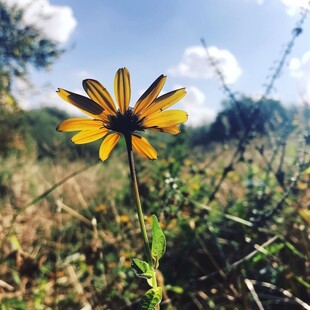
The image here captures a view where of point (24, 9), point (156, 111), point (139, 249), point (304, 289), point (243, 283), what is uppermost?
point (24, 9)

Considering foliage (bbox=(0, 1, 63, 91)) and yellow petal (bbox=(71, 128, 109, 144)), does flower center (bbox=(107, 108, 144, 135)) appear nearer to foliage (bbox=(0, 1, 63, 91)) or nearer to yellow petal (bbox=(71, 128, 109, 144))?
yellow petal (bbox=(71, 128, 109, 144))

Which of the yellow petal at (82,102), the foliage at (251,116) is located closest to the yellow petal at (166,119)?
the yellow petal at (82,102)

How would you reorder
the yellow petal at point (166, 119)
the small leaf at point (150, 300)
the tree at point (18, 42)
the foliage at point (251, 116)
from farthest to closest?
the tree at point (18, 42)
the foliage at point (251, 116)
the yellow petal at point (166, 119)
the small leaf at point (150, 300)

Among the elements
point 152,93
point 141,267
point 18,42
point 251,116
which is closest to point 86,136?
point 152,93

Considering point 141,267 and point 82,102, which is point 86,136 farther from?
point 141,267

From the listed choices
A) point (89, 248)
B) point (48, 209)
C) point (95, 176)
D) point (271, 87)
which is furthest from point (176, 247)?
point (95, 176)

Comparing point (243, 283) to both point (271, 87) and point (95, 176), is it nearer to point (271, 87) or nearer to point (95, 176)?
point (271, 87)

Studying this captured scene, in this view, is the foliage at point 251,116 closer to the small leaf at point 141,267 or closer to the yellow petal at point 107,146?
the yellow petal at point 107,146
